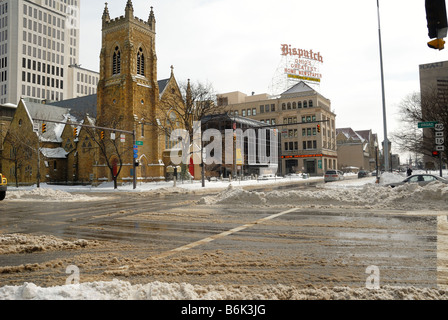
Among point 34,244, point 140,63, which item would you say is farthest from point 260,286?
point 140,63

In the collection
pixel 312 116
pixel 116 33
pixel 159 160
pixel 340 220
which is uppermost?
pixel 116 33

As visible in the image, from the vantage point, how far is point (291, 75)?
255ft

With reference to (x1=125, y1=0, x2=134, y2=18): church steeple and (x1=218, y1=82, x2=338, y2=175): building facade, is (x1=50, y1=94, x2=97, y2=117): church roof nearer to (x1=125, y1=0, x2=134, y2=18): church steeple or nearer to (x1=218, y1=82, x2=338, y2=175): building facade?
(x1=125, y1=0, x2=134, y2=18): church steeple

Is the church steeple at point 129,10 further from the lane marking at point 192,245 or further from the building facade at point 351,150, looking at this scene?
the building facade at point 351,150

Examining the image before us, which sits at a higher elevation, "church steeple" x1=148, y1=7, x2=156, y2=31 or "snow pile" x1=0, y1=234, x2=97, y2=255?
"church steeple" x1=148, y1=7, x2=156, y2=31

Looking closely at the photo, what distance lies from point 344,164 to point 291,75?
43.4m

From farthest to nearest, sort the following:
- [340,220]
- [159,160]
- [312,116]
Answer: [312,116] → [159,160] → [340,220]


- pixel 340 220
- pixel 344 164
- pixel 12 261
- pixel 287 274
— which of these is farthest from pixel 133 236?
pixel 344 164

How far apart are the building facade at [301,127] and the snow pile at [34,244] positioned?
67216mm

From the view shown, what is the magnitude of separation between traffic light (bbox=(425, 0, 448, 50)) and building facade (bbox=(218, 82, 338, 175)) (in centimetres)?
6774

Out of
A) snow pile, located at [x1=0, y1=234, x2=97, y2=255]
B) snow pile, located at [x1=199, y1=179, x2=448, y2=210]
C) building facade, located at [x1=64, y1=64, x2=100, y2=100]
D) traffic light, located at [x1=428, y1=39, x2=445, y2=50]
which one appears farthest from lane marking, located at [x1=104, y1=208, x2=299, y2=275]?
building facade, located at [x1=64, y1=64, x2=100, y2=100]

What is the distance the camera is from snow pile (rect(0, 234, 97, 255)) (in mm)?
6307

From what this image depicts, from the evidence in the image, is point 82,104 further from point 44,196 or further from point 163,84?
point 44,196
